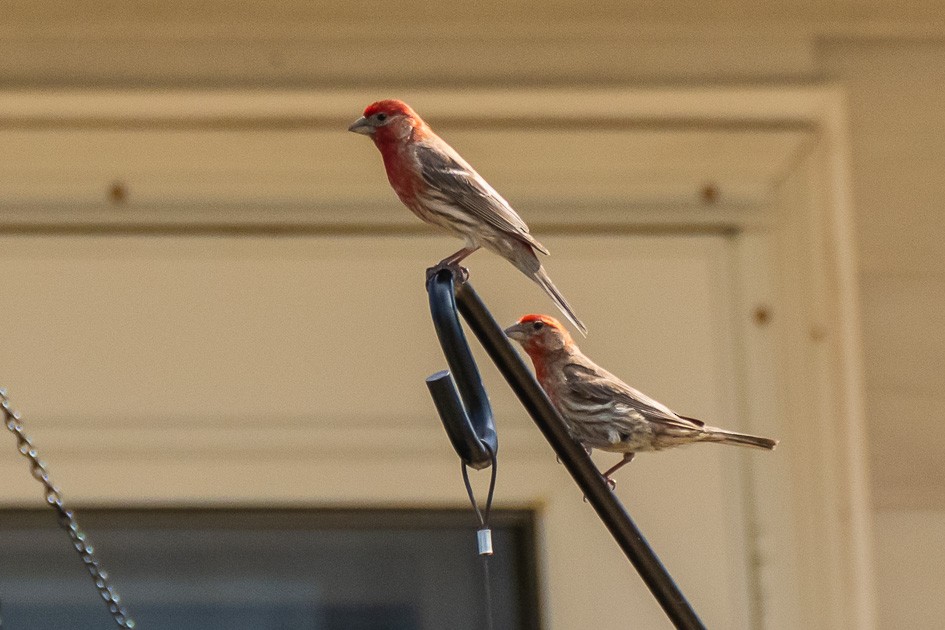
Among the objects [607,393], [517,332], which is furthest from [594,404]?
[517,332]

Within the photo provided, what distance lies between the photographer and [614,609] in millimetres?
3389

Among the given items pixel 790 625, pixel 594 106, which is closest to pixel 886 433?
pixel 790 625

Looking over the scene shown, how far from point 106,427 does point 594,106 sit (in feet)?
3.76

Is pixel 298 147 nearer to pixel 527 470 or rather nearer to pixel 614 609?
pixel 527 470

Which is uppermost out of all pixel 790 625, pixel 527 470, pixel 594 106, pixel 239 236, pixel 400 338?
pixel 594 106

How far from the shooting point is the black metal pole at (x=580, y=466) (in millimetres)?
1880

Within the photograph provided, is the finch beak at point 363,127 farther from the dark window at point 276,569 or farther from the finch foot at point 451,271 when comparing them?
the dark window at point 276,569

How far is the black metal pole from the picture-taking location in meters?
1.88

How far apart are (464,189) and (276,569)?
1.19 metres

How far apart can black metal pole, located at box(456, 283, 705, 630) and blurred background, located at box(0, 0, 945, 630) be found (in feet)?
4.38

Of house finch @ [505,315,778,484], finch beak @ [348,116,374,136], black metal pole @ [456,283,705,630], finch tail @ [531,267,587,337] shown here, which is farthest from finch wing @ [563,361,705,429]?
black metal pole @ [456,283,705,630]

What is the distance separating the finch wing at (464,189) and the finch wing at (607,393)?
9.4 inches

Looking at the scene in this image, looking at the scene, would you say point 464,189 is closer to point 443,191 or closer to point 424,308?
point 443,191

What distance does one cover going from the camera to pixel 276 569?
346 cm
